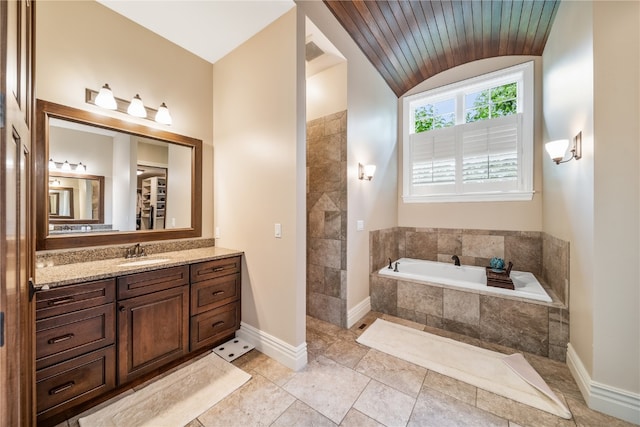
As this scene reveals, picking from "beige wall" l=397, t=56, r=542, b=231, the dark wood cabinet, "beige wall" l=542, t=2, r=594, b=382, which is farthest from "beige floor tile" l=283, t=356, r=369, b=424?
"beige wall" l=397, t=56, r=542, b=231

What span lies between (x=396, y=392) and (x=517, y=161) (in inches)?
125

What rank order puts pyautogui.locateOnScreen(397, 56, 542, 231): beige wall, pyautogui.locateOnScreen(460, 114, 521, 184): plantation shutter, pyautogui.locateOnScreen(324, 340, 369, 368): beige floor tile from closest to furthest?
pyautogui.locateOnScreen(324, 340, 369, 368): beige floor tile < pyautogui.locateOnScreen(397, 56, 542, 231): beige wall < pyautogui.locateOnScreen(460, 114, 521, 184): plantation shutter

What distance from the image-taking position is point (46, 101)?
1800 millimetres

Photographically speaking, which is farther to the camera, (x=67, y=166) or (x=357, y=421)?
(x=67, y=166)

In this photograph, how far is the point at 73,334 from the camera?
4.90 feet

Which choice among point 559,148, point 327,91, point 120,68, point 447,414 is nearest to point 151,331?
point 447,414

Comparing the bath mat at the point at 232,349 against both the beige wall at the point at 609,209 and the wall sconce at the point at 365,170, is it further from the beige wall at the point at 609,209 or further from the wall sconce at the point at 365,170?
the beige wall at the point at 609,209

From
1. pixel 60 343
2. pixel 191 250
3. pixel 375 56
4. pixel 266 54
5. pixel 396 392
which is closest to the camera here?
pixel 60 343

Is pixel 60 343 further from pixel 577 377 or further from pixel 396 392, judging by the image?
pixel 577 377

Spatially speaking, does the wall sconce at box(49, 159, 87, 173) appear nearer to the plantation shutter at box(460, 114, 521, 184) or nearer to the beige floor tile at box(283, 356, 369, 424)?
the beige floor tile at box(283, 356, 369, 424)

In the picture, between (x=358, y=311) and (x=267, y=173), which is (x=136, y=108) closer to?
(x=267, y=173)

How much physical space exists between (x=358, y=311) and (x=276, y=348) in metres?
1.15

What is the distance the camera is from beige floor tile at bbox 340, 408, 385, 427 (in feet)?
4.85

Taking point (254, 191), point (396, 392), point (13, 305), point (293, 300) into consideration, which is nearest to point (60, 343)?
point (13, 305)
